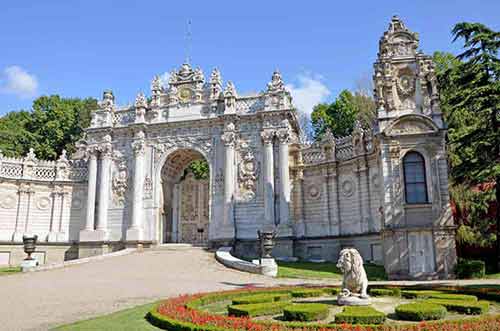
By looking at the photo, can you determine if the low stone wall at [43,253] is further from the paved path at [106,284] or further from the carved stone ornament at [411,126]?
the carved stone ornament at [411,126]

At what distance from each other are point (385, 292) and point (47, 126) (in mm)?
42580

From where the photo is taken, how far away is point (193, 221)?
3634cm

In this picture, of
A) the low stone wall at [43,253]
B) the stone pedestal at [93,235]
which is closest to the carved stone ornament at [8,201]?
the low stone wall at [43,253]

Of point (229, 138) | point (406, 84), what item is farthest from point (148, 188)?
point (406, 84)

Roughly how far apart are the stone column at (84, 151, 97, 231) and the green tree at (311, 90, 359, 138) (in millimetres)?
23843

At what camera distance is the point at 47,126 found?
153 ft

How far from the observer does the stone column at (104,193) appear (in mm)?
31575

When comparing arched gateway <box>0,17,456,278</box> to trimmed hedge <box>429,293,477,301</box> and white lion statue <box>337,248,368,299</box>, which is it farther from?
white lion statue <box>337,248,368,299</box>

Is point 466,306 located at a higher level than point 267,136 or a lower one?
lower

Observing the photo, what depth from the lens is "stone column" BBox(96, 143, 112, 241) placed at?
31.6 m

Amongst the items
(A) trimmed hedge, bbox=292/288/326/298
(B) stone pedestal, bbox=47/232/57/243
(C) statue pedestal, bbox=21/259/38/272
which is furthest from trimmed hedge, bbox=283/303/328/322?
(B) stone pedestal, bbox=47/232/57/243

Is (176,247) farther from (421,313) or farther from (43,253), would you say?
(421,313)

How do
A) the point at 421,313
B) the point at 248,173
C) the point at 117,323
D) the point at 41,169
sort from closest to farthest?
the point at 421,313, the point at 117,323, the point at 248,173, the point at 41,169

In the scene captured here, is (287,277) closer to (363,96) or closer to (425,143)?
(425,143)
